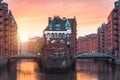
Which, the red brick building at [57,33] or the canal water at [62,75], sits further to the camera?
the red brick building at [57,33]

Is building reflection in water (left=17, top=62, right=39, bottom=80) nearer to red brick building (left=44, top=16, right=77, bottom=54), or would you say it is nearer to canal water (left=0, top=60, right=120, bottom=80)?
canal water (left=0, top=60, right=120, bottom=80)

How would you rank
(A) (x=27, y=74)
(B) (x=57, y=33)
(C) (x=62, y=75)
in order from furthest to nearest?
(B) (x=57, y=33) < (A) (x=27, y=74) < (C) (x=62, y=75)

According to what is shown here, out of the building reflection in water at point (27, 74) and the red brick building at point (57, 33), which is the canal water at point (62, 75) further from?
the red brick building at point (57, 33)

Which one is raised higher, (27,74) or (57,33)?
(57,33)

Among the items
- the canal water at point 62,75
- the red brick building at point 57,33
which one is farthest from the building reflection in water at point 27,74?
the red brick building at point 57,33

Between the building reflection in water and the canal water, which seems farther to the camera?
the building reflection in water

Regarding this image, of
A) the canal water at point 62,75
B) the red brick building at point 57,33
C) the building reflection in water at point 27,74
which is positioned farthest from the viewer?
the red brick building at point 57,33

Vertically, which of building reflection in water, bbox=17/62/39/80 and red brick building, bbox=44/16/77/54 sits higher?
red brick building, bbox=44/16/77/54

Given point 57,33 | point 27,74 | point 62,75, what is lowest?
point 62,75

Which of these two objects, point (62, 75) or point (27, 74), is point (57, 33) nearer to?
point (27, 74)

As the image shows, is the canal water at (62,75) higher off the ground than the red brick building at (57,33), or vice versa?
the red brick building at (57,33)

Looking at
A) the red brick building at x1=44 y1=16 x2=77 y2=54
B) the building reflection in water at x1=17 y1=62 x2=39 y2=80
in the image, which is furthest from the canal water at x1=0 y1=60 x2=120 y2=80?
the red brick building at x1=44 y1=16 x2=77 y2=54

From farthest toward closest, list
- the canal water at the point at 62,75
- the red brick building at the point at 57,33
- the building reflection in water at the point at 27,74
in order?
the red brick building at the point at 57,33 < the building reflection in water at the point at 27,74 < the canal water at the point at 62,75

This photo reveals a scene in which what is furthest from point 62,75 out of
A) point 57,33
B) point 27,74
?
point 57,33
